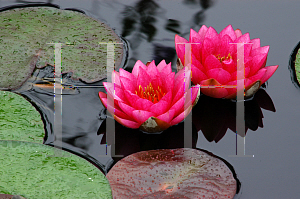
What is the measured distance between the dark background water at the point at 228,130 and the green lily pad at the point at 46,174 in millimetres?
132

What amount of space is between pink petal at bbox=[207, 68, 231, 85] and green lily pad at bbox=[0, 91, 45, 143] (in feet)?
2.91

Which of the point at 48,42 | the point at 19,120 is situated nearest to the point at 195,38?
the point at 48,42

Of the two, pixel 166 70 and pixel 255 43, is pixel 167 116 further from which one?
pixel 255 43

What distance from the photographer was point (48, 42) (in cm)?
185

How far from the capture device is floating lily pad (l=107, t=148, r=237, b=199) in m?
1.19

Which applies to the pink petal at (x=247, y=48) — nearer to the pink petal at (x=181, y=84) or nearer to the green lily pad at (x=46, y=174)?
the pink petal at (x=181, y=84)

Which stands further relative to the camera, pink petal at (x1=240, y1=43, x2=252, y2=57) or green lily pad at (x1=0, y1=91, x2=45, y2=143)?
pink petal at (x1=240, y1=43, x2=252, y2=57)

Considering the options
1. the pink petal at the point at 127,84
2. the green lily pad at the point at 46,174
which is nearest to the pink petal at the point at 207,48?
the pink petal at the point at 127,84

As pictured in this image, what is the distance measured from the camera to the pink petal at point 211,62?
1.54m

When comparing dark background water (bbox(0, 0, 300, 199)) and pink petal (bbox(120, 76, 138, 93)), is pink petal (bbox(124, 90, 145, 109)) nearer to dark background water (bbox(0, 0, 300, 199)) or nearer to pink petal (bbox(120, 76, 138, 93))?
pink petal (bbox(120, 76, 138, 93))

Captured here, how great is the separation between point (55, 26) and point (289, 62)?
154 cm

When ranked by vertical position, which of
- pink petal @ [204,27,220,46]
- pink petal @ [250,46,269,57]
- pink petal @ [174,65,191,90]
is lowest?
pink petal @ [174,65,191,90]

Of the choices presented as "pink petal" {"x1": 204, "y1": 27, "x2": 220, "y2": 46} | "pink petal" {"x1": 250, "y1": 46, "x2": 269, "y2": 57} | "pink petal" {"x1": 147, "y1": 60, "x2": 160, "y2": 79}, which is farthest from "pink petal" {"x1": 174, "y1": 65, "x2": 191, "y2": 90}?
"pink petal" {"x1": 250, "y1": 46, "x2": 269, "y2": 57}

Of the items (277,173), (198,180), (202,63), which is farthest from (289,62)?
(198,180)
